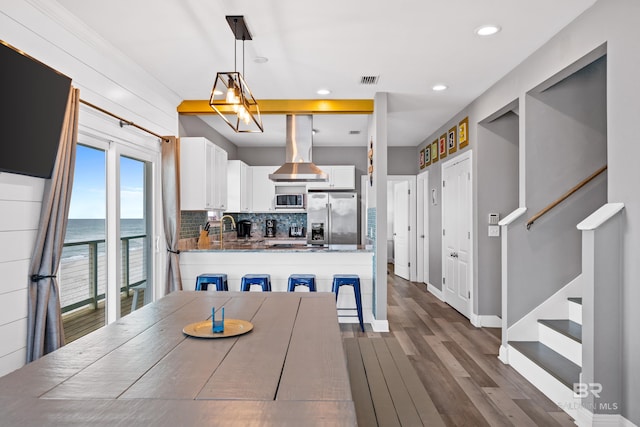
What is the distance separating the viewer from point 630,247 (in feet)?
7.58

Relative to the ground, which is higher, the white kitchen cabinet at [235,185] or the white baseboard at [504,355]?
the white kitchen cabinet at [235,185]

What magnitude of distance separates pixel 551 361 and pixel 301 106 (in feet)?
12.0

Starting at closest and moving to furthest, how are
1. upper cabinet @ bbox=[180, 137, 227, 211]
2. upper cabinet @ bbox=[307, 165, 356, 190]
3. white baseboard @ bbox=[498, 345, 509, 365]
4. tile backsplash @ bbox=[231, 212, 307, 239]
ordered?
white baseboard @ bbox=[498, 345, 509, 365] < upper cabinet @ bbox=[180, 137, 227, 211] < upper cabinet @ bbox=[307, 165, 356, 190] < tile backsplash @ bbox=[231, 212, 307, 239]

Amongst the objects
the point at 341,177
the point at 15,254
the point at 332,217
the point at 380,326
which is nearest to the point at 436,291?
the point at 332,217

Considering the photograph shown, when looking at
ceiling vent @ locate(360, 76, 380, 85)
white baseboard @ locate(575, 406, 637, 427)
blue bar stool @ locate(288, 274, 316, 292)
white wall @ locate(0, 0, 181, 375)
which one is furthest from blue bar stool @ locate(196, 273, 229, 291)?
white baseboard @ locate(575, 406, 637, 427)

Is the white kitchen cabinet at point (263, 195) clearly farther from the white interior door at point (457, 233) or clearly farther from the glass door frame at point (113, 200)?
the glass door frame at point (113, 200)

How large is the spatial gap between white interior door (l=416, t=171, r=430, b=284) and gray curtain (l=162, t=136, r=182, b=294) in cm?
440

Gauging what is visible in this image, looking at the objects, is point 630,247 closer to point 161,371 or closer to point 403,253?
point 161,371

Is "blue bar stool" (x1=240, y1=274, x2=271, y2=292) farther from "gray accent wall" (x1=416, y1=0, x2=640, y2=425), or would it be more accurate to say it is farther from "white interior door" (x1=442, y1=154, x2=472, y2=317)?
"gray accent wall" (x1=416, y1=0, x2=640, y2=425)

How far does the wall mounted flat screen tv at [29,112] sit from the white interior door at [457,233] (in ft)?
14.1

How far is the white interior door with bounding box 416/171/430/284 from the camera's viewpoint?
7.32 m

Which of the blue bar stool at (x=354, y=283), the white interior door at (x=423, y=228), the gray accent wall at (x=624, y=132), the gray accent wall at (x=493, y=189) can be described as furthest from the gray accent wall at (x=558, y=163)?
the white interior door at (x=423, y=228)

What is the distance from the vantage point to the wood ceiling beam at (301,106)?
4902 millimetres

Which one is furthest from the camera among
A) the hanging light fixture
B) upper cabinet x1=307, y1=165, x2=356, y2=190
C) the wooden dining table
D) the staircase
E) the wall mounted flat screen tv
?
upper cabinet x1=307, y1=165, x2=356, y2=190
